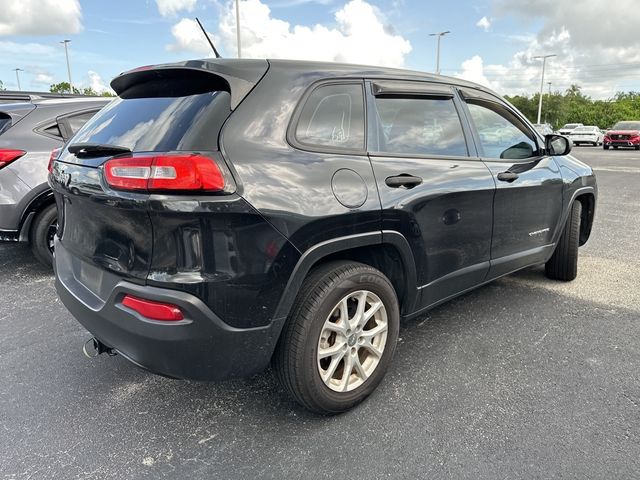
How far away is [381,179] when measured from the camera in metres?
2.48

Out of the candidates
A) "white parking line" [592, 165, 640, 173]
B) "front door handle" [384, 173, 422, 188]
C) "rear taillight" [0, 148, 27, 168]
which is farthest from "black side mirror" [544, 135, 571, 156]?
"white parking line" [592, 165, 640, 173]

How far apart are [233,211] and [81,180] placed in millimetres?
883

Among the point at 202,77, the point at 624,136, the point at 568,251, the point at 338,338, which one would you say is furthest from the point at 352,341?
the point at 624,136

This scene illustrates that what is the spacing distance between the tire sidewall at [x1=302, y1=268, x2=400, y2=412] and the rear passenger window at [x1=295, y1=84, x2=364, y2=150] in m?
0.67

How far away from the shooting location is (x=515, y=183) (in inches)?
135

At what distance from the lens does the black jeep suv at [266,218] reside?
1.94m

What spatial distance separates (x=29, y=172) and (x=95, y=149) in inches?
107

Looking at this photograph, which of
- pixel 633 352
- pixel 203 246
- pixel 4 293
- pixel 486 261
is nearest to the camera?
pixel 203 246

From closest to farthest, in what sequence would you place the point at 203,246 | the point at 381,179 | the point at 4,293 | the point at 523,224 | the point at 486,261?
the point at 203,246 < the point at 381,179 < the point at 486,261 < the point at 523,224 < the point at 4,293

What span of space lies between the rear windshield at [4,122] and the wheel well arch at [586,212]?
5.35 metres

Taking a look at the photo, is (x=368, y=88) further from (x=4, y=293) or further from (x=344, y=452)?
(x=4, y=293)

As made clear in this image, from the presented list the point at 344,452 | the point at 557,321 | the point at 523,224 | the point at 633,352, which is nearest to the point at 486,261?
the point at 523,224

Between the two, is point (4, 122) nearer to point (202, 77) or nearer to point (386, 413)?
point (202, 77)

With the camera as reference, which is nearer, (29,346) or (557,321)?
(29,346)
